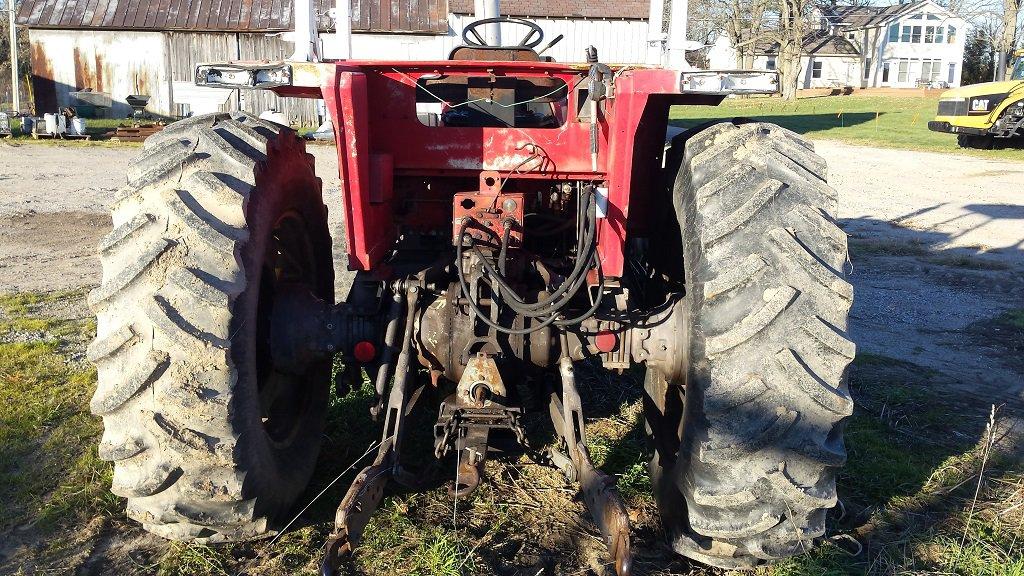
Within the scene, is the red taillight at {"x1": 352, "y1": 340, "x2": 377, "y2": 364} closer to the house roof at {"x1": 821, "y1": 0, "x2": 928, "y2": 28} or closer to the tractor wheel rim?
the tractor wheel rim

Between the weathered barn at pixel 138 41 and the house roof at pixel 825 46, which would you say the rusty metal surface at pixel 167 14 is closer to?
the weathered barn at pixel 138 41

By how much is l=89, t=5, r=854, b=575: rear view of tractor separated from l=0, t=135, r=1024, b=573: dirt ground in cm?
75

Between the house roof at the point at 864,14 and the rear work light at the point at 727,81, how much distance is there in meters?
66.7

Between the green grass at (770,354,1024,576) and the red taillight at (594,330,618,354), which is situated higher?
the red taillight at (594,330,618,354)

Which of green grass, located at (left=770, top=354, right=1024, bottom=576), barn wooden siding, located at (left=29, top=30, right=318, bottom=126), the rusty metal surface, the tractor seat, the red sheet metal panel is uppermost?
the rusty metal surface

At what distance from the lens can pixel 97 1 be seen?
30.6 metres

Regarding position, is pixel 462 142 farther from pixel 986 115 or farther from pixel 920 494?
pixel 986 115

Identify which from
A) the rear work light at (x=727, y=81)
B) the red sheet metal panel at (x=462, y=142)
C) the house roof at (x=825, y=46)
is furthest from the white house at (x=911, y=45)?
the rear work light at (x=727, y=81)

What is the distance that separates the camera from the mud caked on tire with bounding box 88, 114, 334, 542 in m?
Answer: 2.80

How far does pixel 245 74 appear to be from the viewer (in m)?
3.38

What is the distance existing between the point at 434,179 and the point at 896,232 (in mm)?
8920

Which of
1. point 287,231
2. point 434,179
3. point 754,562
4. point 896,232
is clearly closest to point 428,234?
point 434,179

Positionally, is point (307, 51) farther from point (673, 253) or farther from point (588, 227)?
point (673, 253)

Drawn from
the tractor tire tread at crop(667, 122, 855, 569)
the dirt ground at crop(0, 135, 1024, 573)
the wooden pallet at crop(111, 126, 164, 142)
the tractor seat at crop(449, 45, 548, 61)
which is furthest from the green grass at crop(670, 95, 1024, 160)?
the tractor tire tread at crop(667, 122, 855, 569)
